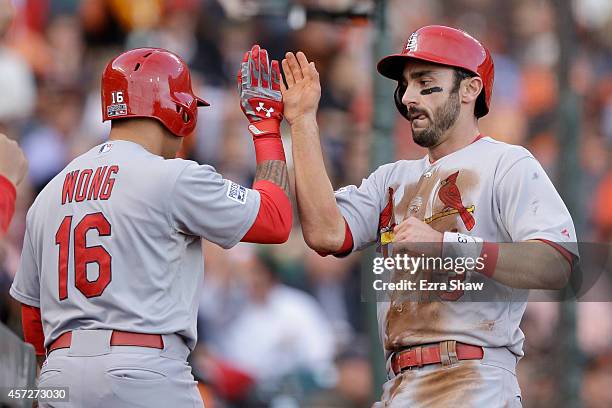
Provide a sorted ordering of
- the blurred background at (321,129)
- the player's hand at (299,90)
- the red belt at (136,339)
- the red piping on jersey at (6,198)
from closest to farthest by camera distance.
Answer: the red belt at (136,339), the red piping on jersey at (6,198), the player's hand at (299,90), the blurred background at (321,129)

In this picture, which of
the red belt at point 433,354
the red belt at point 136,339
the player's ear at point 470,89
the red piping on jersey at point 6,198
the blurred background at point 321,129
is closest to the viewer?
the red belt at point 136,339

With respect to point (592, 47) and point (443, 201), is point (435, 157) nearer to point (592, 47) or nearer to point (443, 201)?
point (443, 201)

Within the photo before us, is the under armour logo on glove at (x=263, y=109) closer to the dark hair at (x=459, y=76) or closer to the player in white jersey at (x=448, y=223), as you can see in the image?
the player in white jersey at (x=448, y=223)

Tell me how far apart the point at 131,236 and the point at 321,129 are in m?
6.81

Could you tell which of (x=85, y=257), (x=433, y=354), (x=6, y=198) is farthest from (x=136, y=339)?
(x=433, y=354)

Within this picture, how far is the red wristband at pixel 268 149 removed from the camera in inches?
247

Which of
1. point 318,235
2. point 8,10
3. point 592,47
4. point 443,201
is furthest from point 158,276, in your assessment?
point 592,47

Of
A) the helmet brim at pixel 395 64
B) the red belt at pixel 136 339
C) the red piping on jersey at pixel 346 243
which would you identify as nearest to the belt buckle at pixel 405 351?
the red piping on jersey at pixel 346 243

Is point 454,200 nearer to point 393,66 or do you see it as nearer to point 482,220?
point 482,220

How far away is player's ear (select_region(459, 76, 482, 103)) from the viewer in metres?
6.24

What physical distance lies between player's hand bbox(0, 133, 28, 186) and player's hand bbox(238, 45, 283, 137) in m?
1.12

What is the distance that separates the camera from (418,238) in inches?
224

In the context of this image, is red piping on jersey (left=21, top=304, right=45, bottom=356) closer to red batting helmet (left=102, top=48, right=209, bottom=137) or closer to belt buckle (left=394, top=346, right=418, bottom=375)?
red batting helmet (left=102, top=48, right=209, bottom=137)

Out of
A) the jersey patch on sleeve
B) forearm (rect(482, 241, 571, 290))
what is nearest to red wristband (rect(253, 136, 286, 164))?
the jersey patch on sleeve
